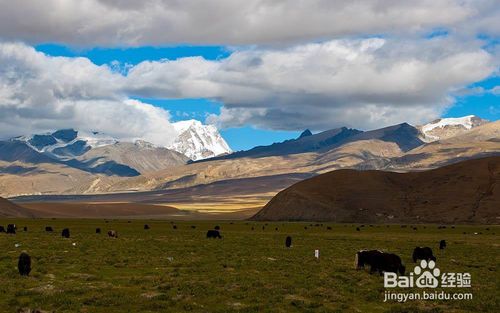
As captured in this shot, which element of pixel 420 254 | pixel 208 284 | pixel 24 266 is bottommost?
pixel 208 284

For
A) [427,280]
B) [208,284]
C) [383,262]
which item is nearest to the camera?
[208,284]

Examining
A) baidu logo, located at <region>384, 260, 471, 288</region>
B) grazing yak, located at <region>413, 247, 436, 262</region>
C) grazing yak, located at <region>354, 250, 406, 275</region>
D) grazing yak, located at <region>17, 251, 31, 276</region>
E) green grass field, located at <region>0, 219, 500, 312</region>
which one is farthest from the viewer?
grazing yak, located at <region>413, 247, 436, 262</region>

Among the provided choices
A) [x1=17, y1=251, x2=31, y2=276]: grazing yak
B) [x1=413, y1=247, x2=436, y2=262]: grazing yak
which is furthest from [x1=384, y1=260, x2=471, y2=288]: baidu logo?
[x1=17, y1=251, x2=31, y2=276]: grazing yak

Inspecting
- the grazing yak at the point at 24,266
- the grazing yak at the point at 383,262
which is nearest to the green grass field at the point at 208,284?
the grazing yak at the point at 24,266

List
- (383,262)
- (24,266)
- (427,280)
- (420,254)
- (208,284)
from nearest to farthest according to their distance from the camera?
(208,284) < (24,266) < (427,280) < (383,262) < (420,254)

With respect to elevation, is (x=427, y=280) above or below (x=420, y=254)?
below

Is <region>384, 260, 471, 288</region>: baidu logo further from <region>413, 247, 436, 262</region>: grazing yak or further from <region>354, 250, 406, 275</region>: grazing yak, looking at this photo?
<region>413, 247, 436, 262</region>: grazing yak

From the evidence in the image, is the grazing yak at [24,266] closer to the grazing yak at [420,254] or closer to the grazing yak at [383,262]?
the grazing yak at [383,262]

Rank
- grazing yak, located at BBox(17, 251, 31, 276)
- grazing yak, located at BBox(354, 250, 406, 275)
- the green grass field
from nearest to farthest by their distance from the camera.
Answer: the green grass field → grazing yak, located at BBox(17, 251, 31, 276) → grazing yak, located at BBox(354, 250, 406, 275)

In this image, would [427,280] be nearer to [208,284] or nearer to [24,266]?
[208,284]

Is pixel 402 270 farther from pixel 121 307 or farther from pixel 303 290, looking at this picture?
pixel 121 307

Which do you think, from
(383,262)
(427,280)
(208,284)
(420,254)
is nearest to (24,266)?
(208,284)

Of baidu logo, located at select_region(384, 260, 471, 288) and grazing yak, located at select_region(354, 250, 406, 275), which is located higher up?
grazing yak, located at select_region(354, 250, 406, 275)

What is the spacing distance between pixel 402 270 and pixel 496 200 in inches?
6401
